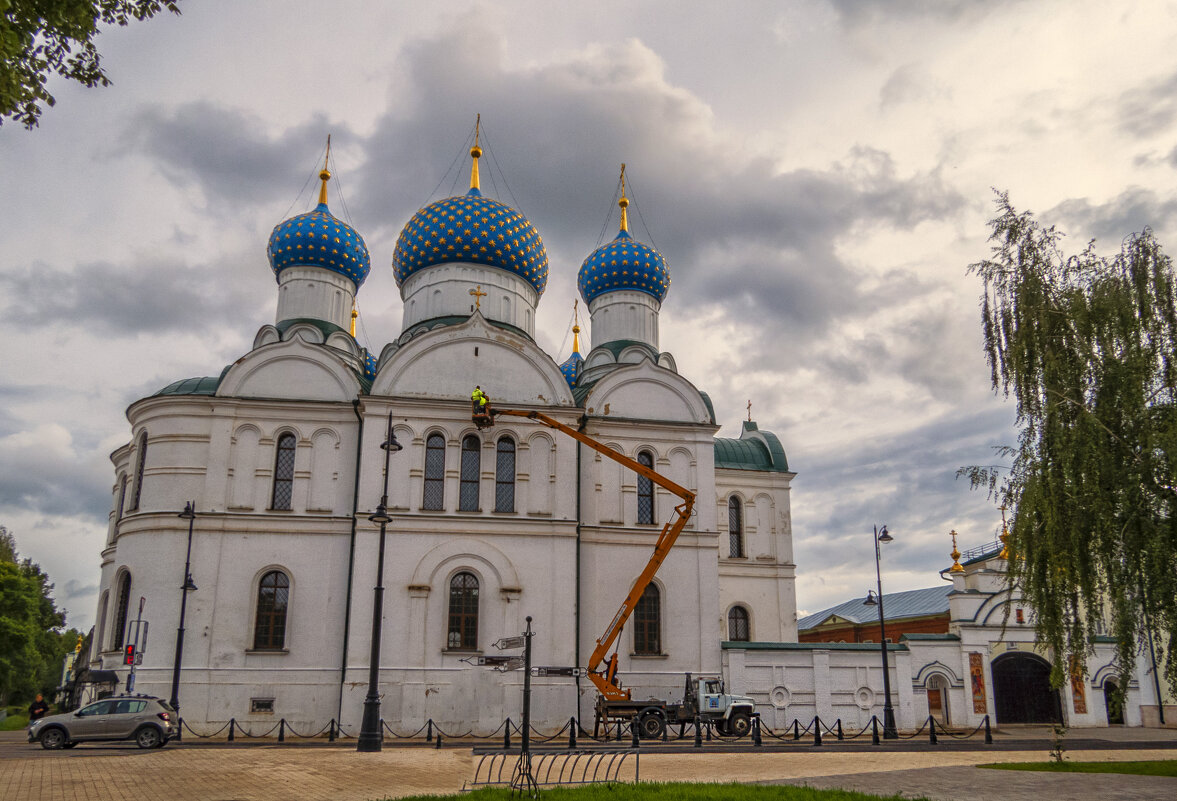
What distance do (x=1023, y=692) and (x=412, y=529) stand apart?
19.4 metres

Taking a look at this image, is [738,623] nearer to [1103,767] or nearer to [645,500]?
[645,500]

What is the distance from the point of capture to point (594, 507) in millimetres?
25266

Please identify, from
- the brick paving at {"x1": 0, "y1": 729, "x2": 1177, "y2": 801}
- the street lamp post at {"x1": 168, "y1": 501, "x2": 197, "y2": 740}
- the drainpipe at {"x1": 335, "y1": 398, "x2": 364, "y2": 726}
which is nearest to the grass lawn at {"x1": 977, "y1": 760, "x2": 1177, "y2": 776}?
the brick paving at {"x1": 0, "y1": 729, "x2": 1177, "y2": 801}

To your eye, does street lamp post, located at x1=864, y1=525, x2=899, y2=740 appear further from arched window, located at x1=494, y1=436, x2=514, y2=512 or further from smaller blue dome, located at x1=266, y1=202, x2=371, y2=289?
smaller blue dome, located at x1=266, y1=202, x2=371, y2=289

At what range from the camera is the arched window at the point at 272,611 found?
22875 mm

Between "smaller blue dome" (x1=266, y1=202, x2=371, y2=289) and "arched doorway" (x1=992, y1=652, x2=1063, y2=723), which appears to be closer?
"arched doorway" (x1=992, y1=652, x2=1063, y2=723)

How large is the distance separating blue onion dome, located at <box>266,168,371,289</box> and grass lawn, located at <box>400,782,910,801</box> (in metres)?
20.9

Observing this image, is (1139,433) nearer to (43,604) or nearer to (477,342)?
(477,342)

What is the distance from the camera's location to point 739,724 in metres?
22.2

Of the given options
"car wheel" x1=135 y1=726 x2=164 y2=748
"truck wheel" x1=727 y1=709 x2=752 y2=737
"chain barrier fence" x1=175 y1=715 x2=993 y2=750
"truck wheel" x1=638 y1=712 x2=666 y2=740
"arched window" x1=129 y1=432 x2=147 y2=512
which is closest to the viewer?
"car wheel" x1=135 y1=726 x2=164 y2=748

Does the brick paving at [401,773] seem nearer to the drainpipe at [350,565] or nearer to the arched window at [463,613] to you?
the drainpipe at [350,565]

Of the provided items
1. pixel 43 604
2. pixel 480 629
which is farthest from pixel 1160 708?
pixel 43 604

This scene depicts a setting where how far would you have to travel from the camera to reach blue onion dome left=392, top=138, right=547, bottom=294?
1091 inches

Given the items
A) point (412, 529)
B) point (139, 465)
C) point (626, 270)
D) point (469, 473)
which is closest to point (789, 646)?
point (469, 473)
